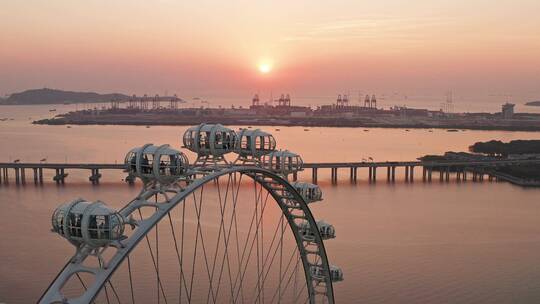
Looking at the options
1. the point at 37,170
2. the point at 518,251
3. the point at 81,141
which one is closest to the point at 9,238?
the point at 518,251

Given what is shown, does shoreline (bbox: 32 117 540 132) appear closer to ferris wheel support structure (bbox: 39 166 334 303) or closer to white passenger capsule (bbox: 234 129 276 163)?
ferris wheel support structure (bbox: 39 166 334 303)

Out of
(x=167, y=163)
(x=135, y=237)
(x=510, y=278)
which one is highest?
(x=167, y=163)

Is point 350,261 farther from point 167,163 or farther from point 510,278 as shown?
point 167,163

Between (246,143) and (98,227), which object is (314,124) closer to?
(246,143)

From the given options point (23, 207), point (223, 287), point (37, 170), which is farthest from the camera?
point (37, 170)

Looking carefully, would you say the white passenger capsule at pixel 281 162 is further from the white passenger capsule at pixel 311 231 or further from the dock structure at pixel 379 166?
the dock structure at pixel 379 166

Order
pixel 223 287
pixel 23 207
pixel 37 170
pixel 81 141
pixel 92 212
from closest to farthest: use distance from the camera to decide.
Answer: pixel 92 212 → pixel 223 287 → pixel 23 207 → pixel 37 170 → pixel 81 141

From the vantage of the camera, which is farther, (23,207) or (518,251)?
(23,207)

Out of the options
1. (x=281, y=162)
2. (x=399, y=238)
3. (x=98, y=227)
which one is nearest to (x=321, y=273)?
(x=281, y=162)
